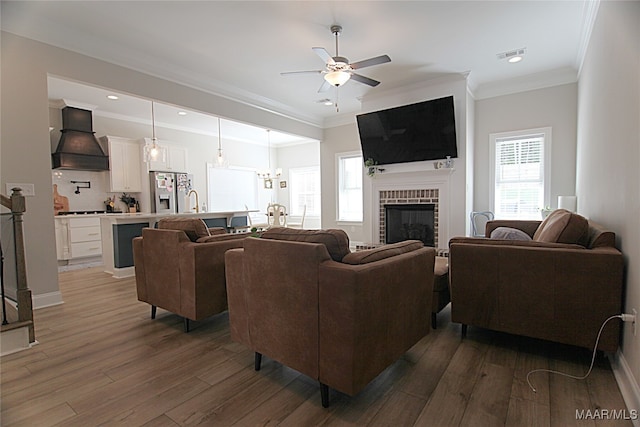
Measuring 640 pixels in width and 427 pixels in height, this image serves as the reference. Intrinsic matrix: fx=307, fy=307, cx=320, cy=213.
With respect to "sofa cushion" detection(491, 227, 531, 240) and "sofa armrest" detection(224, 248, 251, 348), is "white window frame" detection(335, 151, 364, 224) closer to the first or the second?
"sofa cushion" detection(491, 227, 531, 240)

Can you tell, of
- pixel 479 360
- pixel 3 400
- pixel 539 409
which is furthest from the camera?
pixel 479 360

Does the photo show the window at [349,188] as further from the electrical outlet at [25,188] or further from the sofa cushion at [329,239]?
the sofa cushion at [329,239]

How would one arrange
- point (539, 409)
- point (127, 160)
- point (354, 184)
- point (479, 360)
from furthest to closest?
point (354, 184)
point (127, 160)
point (479, 360)
point (539, 409)

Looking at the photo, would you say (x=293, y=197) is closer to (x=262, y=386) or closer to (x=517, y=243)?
(x=517, y=243)

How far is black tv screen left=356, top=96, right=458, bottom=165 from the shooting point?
15.6 feet

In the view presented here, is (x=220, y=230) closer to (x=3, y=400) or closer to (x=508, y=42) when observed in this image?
(x=3, y=400)

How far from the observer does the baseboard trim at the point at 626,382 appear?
4.97ft

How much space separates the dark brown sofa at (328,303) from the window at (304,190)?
286 inches

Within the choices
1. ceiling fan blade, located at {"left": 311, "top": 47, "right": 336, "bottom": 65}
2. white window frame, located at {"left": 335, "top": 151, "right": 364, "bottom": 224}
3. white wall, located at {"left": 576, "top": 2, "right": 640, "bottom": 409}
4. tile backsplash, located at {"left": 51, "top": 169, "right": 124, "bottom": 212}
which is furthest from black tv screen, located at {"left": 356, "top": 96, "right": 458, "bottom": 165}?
tile backsplash, located at {"left": 51, "top": 169, "right": 124, "bottom": 212}

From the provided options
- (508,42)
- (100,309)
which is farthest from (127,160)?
(508,42)

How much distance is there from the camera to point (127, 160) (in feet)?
21.6

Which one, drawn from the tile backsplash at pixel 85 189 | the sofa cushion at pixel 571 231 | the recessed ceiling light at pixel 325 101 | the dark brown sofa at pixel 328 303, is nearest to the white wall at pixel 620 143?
the sofa cushion at pixel 571 231

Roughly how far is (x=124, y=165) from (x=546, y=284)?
7391 millimetres

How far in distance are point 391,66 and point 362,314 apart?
397 cm
